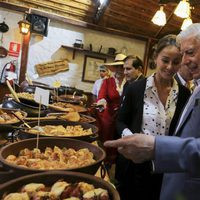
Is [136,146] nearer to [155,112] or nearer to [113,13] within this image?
[155,112]

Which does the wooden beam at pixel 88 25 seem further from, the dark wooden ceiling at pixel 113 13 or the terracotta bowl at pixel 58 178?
the terracotta bowl at pixel 58 178

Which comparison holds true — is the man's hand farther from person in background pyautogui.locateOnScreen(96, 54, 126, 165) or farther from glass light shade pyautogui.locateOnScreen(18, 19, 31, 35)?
glass light shade pyautogui.locateOnScreen(18, 19, 31, 35)

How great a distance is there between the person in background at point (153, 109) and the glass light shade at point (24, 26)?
5048 mm

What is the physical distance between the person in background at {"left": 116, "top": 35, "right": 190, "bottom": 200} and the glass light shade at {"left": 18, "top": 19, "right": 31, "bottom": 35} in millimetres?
5048

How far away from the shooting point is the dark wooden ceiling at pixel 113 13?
22.3ft

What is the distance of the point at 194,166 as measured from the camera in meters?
0.91

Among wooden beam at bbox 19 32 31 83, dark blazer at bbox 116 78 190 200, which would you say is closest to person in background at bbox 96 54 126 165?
dark blazer at bbox 116 78 190 200

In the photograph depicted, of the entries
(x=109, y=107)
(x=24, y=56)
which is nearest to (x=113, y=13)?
(x=24, y=56)

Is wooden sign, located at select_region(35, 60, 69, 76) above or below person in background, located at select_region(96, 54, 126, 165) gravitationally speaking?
above

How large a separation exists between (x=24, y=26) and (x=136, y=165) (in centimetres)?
539

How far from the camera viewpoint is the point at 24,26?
646 cm

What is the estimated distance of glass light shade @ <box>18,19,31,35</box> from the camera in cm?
639

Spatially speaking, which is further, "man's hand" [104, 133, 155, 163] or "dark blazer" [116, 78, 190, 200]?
"dark blazer" [116, 78, 190, 200]

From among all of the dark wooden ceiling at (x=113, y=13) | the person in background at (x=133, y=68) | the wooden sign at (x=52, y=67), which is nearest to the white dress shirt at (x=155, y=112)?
the person in background at (x=133, y=68)
